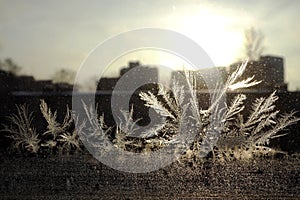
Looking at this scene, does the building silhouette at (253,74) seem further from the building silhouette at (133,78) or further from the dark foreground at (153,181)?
the dark foreground at (153,181)

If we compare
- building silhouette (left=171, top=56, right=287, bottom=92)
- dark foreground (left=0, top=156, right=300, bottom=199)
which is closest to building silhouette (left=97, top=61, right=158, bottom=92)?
building silhouette (left=171, top=56, right=287, bottom=92)

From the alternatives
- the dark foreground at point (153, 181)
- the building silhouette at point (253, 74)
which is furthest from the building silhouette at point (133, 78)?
the dark foreground at point (153, 181)

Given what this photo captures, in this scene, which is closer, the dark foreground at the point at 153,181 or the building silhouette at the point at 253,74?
the dark foreground at the point at 153,181

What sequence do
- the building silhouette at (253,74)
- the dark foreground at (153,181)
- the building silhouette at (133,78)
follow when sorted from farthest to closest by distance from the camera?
1. the building silhouette at (133,78)
2. the building silhouette at (253,74)
3. the dark foreground at (153,181)

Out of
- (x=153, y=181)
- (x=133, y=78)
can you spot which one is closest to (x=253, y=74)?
(x=133, y=78)

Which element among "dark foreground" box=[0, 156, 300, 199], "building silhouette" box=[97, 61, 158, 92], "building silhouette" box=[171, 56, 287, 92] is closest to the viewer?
"dark foreground" box=[0, 156, 300, 199]

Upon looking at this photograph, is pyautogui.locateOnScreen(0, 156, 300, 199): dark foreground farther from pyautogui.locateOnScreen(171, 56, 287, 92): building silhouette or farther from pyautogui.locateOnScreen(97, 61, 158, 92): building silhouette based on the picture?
pyautogui.locateOnScreen(97, 61, 158, 92): building silhouette

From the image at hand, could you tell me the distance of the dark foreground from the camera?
9008mm

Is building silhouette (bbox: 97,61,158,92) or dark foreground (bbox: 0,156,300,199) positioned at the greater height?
building silhouette (bbox: 97,61,158,92)

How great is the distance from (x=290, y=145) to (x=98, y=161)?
407cm

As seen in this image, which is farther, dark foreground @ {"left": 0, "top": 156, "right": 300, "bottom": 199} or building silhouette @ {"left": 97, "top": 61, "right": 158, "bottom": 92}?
→ building silhouette @ {"left": 97, "top": 61, "right": 158, "bottom": 92}

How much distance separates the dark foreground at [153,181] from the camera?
9008mm

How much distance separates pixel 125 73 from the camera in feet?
40.0

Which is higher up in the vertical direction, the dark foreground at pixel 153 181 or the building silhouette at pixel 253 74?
the building silhouette at pixel 253 74
